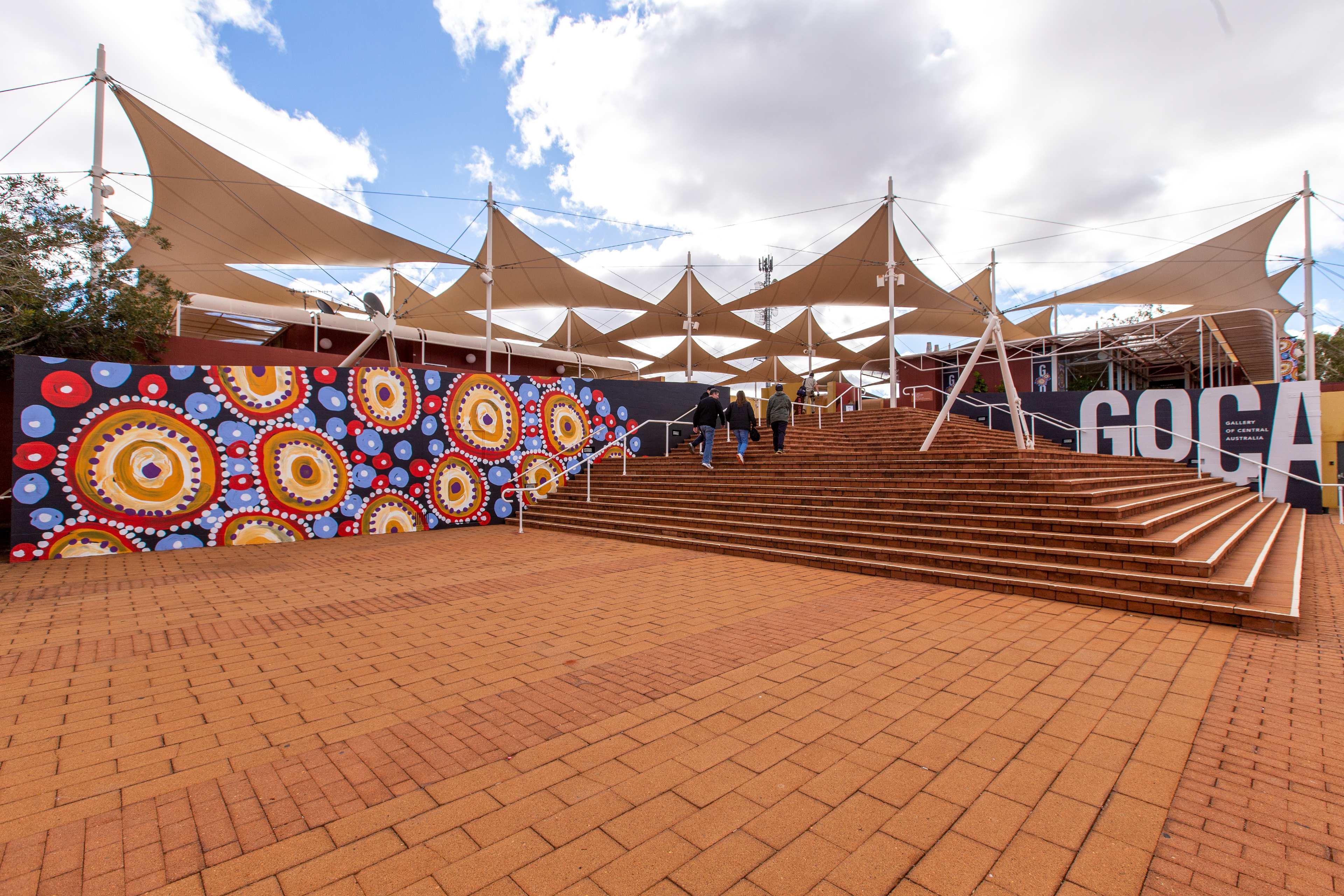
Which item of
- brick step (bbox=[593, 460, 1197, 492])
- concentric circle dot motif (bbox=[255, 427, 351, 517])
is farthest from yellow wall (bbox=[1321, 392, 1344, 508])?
concentric circle dot motif (bbox=[255, 427, 351, 517])

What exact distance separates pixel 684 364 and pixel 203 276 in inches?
803

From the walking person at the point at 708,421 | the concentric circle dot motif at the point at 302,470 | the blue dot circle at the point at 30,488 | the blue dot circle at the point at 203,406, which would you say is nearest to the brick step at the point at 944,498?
the walking person at the point at 708,421

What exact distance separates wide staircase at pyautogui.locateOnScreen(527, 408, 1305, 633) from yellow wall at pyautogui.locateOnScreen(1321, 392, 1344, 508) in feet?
11.1

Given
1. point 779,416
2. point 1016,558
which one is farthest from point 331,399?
point 1016,558

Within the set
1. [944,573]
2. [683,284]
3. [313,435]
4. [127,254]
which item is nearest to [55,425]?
[313,435]

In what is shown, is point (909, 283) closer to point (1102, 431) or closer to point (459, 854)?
point (1102, 431)

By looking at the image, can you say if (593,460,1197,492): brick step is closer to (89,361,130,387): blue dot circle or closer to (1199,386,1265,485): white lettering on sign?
(1199,386,1265,485): white lettering on sign

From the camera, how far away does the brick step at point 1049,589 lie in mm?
3973

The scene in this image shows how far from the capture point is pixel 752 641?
12.2 feet

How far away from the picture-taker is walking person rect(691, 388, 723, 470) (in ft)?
34.7

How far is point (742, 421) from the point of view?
10.7 metres

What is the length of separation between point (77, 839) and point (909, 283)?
763 inches

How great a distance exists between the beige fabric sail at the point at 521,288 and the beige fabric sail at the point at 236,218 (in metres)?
2.55

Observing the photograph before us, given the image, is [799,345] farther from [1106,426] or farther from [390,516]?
[390,516]
